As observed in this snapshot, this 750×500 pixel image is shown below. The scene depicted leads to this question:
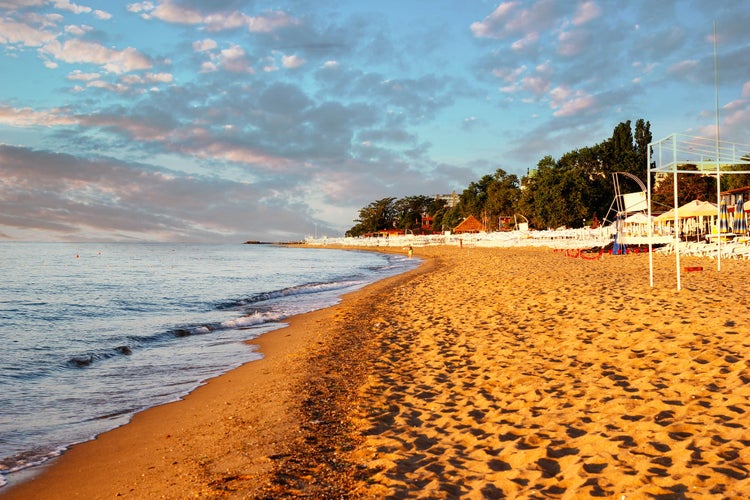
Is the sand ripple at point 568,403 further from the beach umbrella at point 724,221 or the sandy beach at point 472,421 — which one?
the beach umbrella at point 724,221

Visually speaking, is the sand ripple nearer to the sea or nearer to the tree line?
the sea

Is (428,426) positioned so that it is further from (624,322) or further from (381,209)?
(381,209)

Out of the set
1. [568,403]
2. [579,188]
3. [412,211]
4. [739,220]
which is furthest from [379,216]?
[568,403]

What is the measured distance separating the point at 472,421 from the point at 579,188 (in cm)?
6320

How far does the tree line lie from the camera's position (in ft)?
193

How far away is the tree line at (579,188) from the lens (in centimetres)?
5878

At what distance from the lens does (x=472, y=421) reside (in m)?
5.64

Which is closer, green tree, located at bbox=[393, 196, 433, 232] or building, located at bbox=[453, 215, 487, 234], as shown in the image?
building, located at bbox=[453, 215, 487, 234]

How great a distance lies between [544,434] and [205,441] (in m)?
3.71

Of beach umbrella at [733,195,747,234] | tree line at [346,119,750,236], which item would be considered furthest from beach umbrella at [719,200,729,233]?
tree line at [346,119,750,236]

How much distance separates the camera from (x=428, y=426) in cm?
562

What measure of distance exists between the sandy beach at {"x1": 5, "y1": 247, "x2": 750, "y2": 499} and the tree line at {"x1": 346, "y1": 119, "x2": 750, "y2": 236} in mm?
36501

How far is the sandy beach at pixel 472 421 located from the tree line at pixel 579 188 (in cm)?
3650

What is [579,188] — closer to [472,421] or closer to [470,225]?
[470,225]
